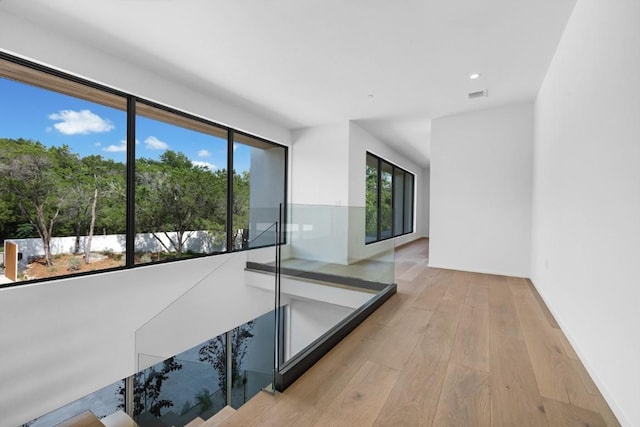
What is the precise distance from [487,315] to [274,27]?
3.32m

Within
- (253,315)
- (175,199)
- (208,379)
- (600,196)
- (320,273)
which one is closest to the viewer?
(600,196)

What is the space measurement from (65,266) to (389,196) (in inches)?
252

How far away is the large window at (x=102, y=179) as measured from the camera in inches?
96.7

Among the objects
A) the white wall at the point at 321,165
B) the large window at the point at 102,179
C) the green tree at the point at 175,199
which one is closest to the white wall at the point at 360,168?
the white wall at the point at 321,165

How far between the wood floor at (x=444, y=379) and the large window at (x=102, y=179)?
1.18 meters

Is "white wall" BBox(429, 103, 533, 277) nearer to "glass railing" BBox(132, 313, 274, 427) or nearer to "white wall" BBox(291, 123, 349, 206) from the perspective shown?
"white wall" BBox(291, 123, 349, 206)

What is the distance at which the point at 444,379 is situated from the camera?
164cm

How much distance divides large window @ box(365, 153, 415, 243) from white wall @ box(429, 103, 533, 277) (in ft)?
4.04

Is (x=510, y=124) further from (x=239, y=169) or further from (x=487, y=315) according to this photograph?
(x=239, y=169)

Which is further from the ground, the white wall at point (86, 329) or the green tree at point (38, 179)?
the green tree at point (38, 179)

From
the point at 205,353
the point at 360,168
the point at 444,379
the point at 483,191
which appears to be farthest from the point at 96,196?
the point at 483,191

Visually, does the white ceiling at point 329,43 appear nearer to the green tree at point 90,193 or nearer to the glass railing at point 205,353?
the green tree at point 90,193

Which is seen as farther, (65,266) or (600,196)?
(65,266)

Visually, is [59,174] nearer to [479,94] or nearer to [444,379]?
[444,379]
